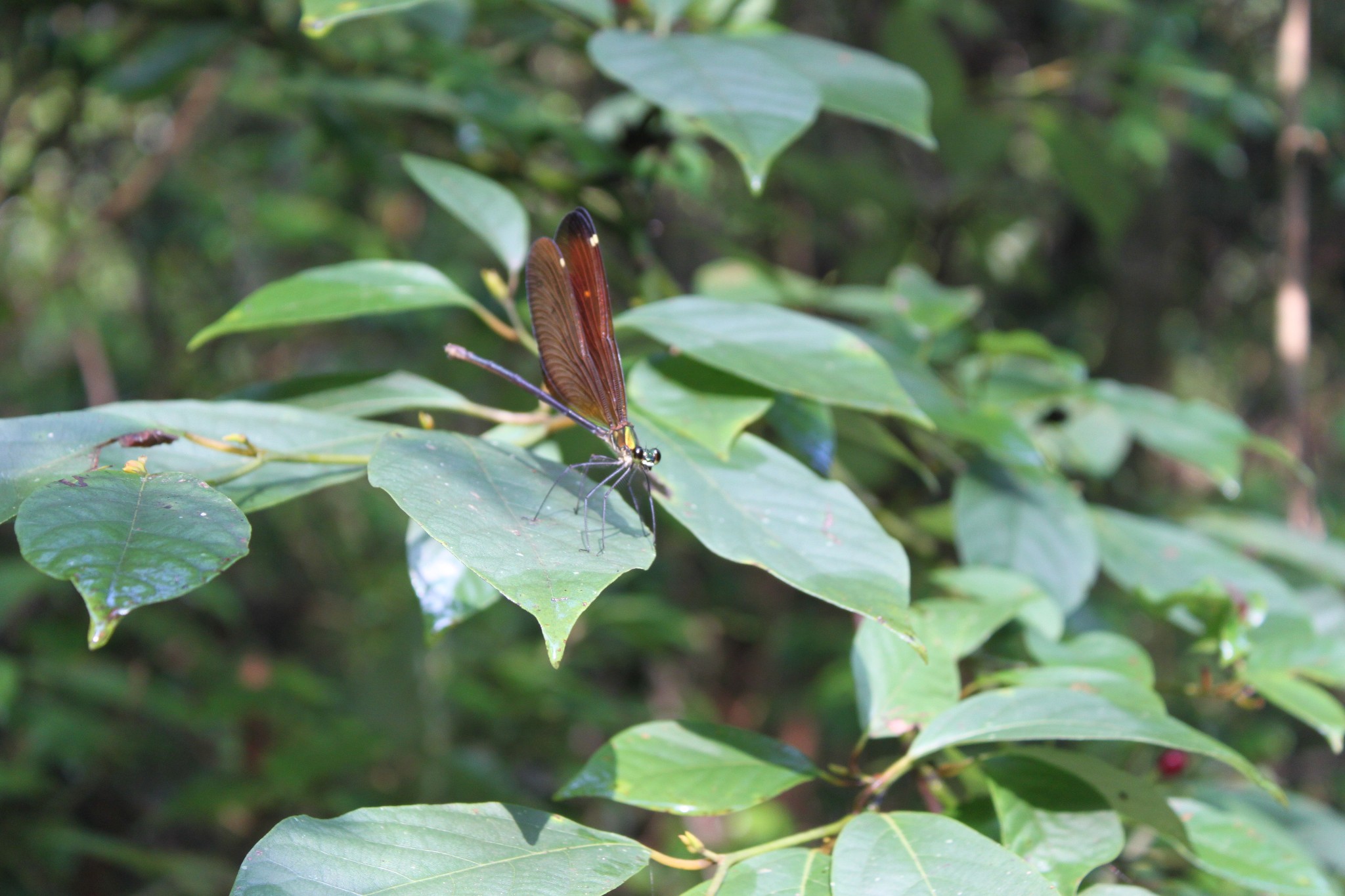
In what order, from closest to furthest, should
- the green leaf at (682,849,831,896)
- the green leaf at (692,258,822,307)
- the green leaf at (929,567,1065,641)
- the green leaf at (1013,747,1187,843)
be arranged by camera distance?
the green leaf at (682,849,831,896) → the green leaf at (1013,747,1187,843) → the green leaf at (929,567,1065,641) → the green leaf at (692,258,822,307)

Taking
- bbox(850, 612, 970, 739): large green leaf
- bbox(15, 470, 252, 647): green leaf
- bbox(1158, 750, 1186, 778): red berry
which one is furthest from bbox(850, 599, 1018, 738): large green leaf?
bbox(15, 470, 252, 647): green leaf

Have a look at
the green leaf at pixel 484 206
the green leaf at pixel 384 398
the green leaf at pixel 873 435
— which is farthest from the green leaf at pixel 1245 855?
the green leaf at pixel 484 206

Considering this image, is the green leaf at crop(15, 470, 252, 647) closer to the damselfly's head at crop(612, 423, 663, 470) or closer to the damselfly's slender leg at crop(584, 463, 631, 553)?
the damselfly's slender leg at crop(584, 463, 631, 553)

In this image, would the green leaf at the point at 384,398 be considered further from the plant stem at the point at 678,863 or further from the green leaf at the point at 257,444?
the plant stem at the point at 678,863

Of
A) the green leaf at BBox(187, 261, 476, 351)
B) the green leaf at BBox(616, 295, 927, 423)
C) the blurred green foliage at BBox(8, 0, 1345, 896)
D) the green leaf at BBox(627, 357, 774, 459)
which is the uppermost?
the green leaf at BBox(616, 295, 927, 423)

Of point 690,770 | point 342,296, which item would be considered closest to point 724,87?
point 342,296

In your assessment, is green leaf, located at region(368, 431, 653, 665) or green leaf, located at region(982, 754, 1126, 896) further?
green leaf, located at region(982, 754, 1126, 896)

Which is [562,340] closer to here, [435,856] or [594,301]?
[594,301]
